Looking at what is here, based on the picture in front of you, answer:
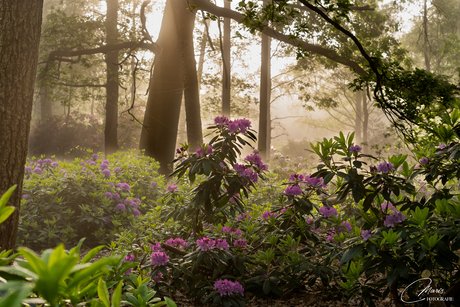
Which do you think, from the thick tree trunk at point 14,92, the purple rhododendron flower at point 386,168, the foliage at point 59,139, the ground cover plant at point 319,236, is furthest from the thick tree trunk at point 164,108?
the foliage at point 59,139

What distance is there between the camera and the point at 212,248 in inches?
99.0

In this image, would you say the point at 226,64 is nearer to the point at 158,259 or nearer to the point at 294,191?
the point at 294,191

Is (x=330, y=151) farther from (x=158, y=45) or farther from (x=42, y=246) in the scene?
(x=158, y=45)

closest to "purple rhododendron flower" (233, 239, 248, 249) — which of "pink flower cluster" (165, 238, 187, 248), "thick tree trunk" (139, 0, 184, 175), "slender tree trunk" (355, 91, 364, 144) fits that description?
"pink flower cluster" (165, 238, 187, 248)

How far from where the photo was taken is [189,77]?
609 cm

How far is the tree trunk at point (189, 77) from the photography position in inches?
238

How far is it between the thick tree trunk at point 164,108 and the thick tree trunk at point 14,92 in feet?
15.7

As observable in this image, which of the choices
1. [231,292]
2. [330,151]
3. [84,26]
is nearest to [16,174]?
[231,292]

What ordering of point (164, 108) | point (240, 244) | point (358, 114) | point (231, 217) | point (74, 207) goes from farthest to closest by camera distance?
point (358, 114) < point (164, 108) < point (74, 207) < point (231, 217) < point (240, 244)

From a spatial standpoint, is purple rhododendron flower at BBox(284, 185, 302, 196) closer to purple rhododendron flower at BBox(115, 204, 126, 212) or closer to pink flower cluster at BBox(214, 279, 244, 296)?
pink flower cluster at BBox(214, 279, 244, 296)

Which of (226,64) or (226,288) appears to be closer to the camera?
(226,288)

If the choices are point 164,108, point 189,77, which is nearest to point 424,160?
point 189,77

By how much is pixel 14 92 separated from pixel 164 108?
4.96 meters

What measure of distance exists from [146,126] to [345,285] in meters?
6.45
